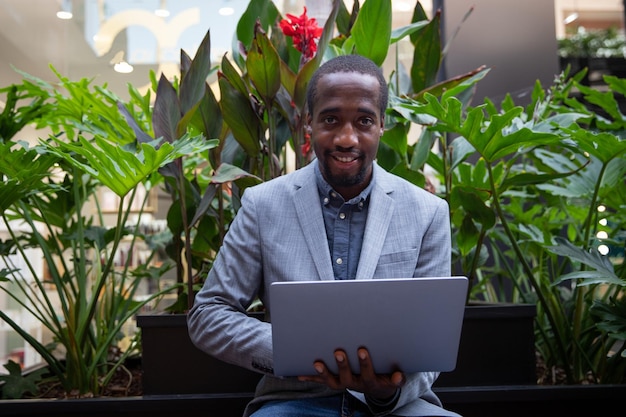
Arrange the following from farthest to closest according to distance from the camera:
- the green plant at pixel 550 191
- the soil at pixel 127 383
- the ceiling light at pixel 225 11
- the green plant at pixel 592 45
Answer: the green plant at pixel 592 45 < the ceiling light at pixel 225 11 < the soil at pixel 127 383 < the green plant at pixel 550 191

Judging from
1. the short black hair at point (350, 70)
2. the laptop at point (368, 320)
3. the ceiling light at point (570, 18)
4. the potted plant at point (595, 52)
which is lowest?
the laptop at point (368, 320)

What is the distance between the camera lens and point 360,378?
114 centimetres

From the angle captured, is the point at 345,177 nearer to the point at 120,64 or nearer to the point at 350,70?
the point at 350,70

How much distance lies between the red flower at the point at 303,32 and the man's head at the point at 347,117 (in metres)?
0.53

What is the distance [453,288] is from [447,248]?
35cm

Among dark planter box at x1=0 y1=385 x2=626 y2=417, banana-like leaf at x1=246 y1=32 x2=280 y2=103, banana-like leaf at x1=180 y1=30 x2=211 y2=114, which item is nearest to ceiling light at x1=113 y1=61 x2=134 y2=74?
banana-like leaf at x1=180 y1=30 x2=211 y2=114

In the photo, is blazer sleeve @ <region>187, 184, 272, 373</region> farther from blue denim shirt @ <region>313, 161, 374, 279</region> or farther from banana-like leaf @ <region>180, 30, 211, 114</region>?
banana-like leaf @ <region>180, 30, 211, 114</region>

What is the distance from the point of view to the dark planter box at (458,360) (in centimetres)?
181

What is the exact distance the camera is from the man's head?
134 centimetres

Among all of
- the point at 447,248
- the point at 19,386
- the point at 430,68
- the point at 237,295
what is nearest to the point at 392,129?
the point at 430,68

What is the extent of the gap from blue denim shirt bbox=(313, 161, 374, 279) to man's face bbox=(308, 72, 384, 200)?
0.19ft

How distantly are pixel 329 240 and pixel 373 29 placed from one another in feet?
2.40

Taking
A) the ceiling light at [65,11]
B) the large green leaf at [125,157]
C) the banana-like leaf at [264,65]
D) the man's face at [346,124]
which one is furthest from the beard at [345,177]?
the ceiling light at [65,11]

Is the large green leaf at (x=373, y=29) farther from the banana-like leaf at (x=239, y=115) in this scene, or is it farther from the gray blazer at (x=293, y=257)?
the gray blazer at (x=293, y=257)
